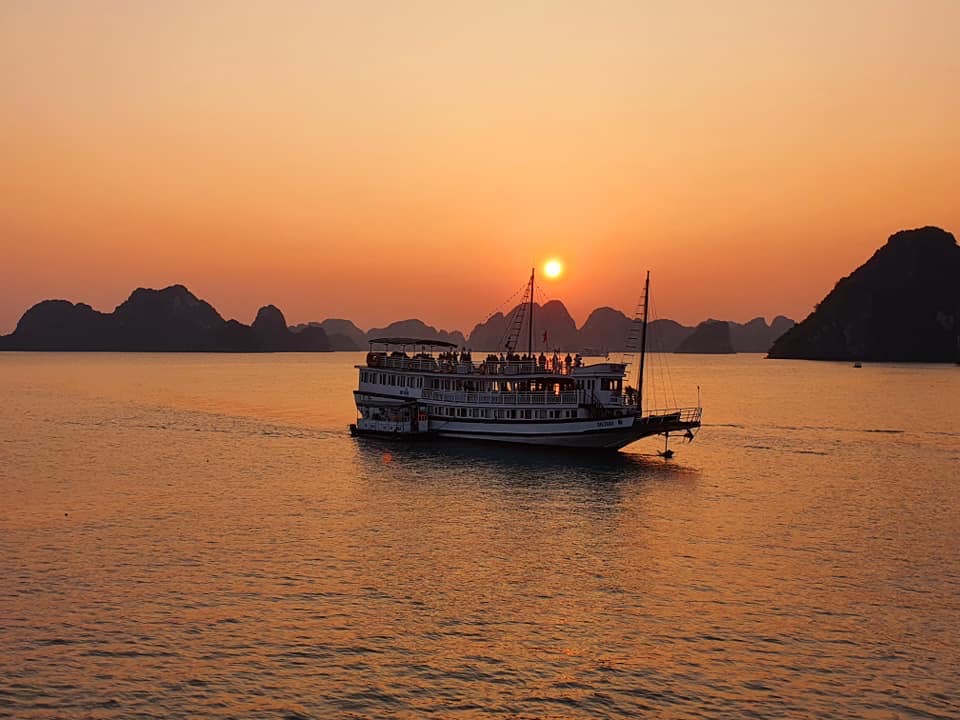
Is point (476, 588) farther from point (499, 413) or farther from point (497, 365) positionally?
point (497, 365)

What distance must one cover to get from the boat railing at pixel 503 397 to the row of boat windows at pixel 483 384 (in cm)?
52

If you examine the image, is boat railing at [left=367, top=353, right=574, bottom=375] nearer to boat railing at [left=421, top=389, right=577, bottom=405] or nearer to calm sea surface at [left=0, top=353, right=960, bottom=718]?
boat railing at [left=421, top=389, right=577, bottom=405]

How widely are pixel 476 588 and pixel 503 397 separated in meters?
47.3

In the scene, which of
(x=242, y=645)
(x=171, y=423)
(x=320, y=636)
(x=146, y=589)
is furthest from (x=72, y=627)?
(x=171, y=423)

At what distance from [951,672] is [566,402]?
52.2 m

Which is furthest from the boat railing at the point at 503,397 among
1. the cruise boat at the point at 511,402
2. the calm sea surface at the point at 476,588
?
the calm sea surface at the point at 476,588

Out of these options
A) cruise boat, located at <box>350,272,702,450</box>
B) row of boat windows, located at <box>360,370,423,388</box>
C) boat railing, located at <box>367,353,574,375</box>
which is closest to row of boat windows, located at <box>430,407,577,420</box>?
cruise boat, located at <box>350,272,702,450</box>

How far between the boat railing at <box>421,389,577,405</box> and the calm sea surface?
20.9 ft

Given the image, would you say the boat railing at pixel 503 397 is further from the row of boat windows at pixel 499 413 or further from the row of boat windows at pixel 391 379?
the row of boat windows at pixel 391 379

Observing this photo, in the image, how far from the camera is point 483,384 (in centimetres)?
8344

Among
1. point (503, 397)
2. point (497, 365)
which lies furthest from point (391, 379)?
point (503, 397)

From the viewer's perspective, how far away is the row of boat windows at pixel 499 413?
78.0m

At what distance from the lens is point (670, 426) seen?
7450cm

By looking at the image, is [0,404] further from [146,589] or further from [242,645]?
[242,645]
